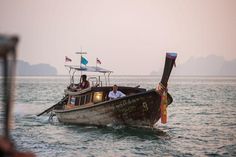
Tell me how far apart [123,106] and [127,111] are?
0.44 meters

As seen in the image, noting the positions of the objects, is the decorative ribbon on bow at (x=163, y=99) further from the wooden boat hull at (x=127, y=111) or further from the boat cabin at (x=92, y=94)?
the boat cabin at (x=92, y=94)

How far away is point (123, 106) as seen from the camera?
2073cm

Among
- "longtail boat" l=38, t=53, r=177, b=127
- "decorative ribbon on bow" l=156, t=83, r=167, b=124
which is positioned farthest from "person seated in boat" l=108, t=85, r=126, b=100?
"decorative ribbon on bow" l=156, t=83, r=167, b=124

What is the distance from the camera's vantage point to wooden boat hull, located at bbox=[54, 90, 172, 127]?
20250mm

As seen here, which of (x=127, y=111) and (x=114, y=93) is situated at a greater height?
(x=114, y=93)

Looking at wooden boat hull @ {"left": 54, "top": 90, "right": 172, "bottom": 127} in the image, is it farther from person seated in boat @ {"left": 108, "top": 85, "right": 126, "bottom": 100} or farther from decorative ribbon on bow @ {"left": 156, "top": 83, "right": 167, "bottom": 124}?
person seated in boat @ {"left": 108, "top": 85, "right": 126, "bottom": 100}

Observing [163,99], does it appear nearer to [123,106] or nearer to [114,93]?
[123,106]

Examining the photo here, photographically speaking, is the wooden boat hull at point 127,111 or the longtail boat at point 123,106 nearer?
the longtail boat at point 123,106

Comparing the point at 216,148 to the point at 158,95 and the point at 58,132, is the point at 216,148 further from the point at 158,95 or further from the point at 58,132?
the point at 58,132

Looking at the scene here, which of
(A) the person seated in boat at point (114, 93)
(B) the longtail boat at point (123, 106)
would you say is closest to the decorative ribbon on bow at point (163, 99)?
(B) the longtail boat at point (123, 106)

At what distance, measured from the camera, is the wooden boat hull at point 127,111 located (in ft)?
66.4

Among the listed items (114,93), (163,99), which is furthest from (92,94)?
(163,99)

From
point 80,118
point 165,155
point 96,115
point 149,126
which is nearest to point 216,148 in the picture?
point 165,155

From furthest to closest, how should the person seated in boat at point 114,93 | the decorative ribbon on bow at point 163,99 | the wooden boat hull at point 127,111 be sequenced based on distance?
the person seated in boat at point 114,93, the wooden boat hull at point 127,111, the decorative ribbon on bow at point 163,99
